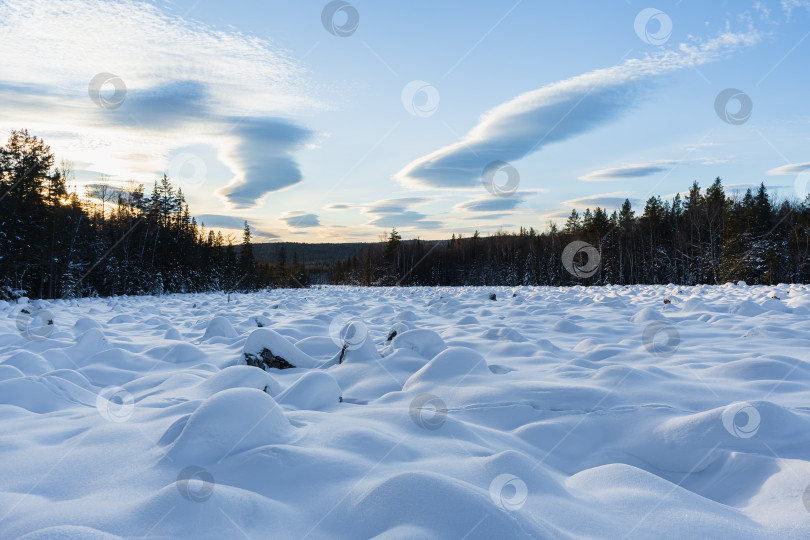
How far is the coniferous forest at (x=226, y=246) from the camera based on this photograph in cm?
2020

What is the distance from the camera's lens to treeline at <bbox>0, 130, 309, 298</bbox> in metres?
19.2

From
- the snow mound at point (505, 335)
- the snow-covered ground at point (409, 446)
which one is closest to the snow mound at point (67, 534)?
the snow-covered ground at point (409, 446)

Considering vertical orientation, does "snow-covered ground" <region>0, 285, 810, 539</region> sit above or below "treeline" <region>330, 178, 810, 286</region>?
below

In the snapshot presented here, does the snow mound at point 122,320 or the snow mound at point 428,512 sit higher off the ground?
the snow mound at point 428,512

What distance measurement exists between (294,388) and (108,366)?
8.38ft

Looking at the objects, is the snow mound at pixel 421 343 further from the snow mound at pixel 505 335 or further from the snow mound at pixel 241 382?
the snow mound at pixel 241 382

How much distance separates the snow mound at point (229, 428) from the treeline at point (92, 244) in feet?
69.8

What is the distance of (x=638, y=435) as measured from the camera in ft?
8.61

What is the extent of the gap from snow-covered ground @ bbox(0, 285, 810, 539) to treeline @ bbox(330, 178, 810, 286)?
3302 centimetres

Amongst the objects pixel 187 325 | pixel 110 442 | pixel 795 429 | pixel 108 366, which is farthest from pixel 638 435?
pixel 187 325

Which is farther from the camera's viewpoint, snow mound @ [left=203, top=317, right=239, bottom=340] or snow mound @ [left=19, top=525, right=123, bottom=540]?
snow mound @ [left=203, top=317, right=239, bottom=340]

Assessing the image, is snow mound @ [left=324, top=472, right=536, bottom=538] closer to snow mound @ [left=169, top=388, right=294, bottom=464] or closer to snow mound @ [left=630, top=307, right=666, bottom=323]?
snow mound @ [left=169, top=388, right=294, bottom=464]

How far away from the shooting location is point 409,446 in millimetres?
2309

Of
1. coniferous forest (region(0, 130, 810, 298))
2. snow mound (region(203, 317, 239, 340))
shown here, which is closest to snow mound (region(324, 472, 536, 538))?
snow mound (region(203, 317, 239, 340))
